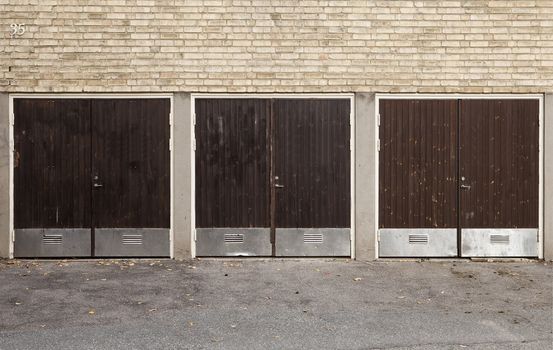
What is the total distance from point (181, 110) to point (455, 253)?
5060mm

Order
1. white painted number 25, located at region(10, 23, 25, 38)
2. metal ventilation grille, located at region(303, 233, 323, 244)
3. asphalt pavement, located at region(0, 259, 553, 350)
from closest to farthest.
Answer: asphalt pavement, located at region(0, 259, 553, 350)
white painted number 25, located at region(10, 23, 25, 38)
metal ventilation grille, located at region(303, 233, 323, 244)

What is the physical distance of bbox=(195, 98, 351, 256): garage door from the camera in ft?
37.1

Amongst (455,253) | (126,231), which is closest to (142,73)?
(126,231)

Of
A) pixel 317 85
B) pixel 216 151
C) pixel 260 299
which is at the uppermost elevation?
pixel 317 85

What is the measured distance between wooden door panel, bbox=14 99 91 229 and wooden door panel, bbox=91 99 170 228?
0.69 feet

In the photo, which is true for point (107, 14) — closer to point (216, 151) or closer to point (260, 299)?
point (216, 151)

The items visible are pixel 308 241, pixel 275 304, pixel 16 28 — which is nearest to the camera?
pixel 275 304

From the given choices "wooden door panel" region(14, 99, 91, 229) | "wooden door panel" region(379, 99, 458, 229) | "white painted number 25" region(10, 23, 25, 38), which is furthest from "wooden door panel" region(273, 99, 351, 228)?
"white painted number 25" region(10, 23, 25, 38)

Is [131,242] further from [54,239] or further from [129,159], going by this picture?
[129,159]

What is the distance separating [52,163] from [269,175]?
3.56 metres

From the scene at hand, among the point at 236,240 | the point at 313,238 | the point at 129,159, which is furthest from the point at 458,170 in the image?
the point at 129,159

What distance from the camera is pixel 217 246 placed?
1131 centimetres

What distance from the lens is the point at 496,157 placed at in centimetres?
1140

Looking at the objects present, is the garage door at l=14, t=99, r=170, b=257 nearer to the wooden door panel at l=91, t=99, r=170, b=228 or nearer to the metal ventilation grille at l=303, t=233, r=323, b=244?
the wooden door panel at l=91, t=99, r=170, b=228
